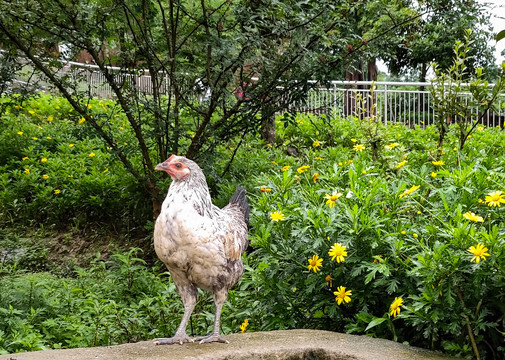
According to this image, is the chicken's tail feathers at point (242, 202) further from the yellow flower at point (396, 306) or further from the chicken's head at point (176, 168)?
the yellow flower at point (396, 306)

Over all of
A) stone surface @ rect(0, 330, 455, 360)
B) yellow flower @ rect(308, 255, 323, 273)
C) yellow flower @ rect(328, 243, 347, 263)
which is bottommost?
stone surface @ rect(0, 330, 455, 360)

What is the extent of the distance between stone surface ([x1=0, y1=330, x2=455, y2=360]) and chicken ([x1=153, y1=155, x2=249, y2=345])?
170mm

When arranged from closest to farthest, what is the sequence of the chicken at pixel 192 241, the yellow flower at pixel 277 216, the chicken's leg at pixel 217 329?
the chicken at pixel 192 241 < the chicken's leg at pixel 217 329 < the yellow flower at pixel 277 216

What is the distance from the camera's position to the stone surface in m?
2.91

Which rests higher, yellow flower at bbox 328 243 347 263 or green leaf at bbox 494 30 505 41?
green leaf at bbox 494 30 505 41

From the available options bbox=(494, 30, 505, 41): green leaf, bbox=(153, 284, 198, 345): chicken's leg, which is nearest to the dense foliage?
bbox=(153, 284, 198, 345): chicken's leg

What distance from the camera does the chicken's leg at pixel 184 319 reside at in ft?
10.6

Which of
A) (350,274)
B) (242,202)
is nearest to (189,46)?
(242,202)

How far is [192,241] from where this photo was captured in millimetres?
3070

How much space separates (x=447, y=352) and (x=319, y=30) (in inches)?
125

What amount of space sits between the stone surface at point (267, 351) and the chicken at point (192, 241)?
17cm

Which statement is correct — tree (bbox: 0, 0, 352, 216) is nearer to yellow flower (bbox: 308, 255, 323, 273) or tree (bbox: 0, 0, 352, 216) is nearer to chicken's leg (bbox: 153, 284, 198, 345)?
yellow flower (bbox: 308, 255, 323, 273)

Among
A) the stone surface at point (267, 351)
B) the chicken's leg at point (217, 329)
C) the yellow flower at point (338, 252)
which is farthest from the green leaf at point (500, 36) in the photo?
the chicken's leg at point (217, 329)

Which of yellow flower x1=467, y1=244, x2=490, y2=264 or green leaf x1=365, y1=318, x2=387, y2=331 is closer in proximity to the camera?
yellow flower x1=467, y1=244, x2=490, y2=264
